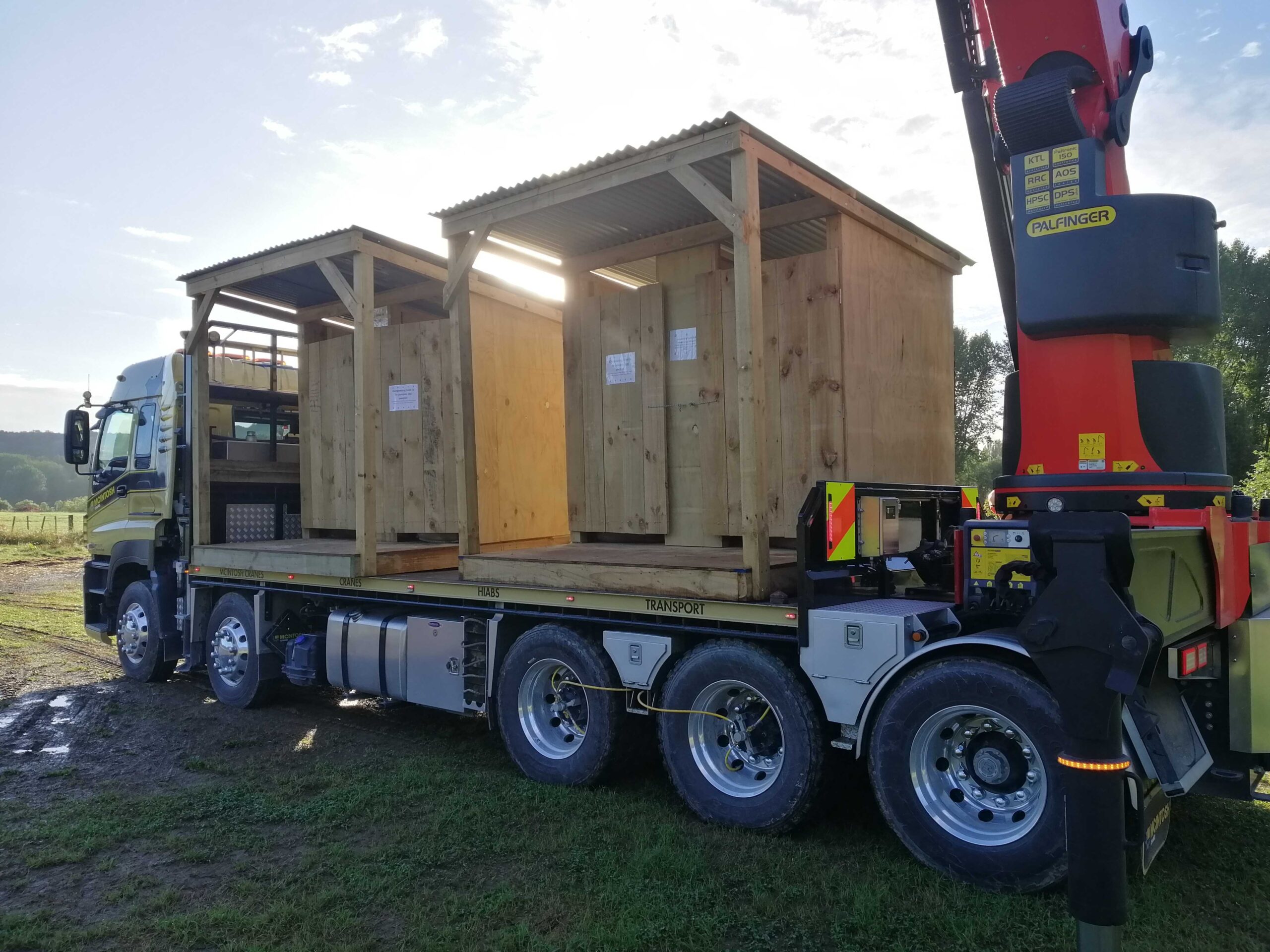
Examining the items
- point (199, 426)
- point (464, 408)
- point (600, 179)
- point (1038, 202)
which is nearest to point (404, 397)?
point (464, 408)

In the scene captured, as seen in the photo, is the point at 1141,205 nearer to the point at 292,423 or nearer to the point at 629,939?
the point at 629,939

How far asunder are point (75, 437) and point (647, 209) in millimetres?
6919

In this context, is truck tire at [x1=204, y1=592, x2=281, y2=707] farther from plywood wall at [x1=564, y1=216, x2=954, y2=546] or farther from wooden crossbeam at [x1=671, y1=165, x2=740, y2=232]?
wooden crossbeam at [x1=671, y1=165, x2=740, y2=232]

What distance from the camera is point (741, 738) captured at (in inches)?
185

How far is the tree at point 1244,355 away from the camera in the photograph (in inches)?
1111

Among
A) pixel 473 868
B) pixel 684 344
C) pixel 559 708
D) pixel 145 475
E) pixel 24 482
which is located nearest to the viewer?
pixel 473 868

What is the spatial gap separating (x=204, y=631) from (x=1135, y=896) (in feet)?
25.9

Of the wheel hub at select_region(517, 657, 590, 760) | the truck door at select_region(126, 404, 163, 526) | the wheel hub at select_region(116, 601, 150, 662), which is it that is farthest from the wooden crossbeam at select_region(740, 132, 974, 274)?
the wheel hub at select_region(116, 601, 150, 662)

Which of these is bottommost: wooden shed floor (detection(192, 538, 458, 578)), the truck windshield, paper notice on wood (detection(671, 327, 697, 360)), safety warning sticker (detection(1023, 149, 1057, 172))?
wooden shed floor (detection(192, 538, 458, 578))

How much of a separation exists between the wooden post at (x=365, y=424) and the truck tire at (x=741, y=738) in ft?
9.74

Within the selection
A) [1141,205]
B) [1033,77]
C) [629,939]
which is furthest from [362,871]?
[1033,77]

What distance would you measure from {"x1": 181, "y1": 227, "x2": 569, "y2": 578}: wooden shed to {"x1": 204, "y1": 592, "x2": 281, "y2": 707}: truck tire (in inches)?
19.6

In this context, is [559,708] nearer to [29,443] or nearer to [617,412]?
[617,412]

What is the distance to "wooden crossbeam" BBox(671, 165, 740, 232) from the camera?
474 cm
